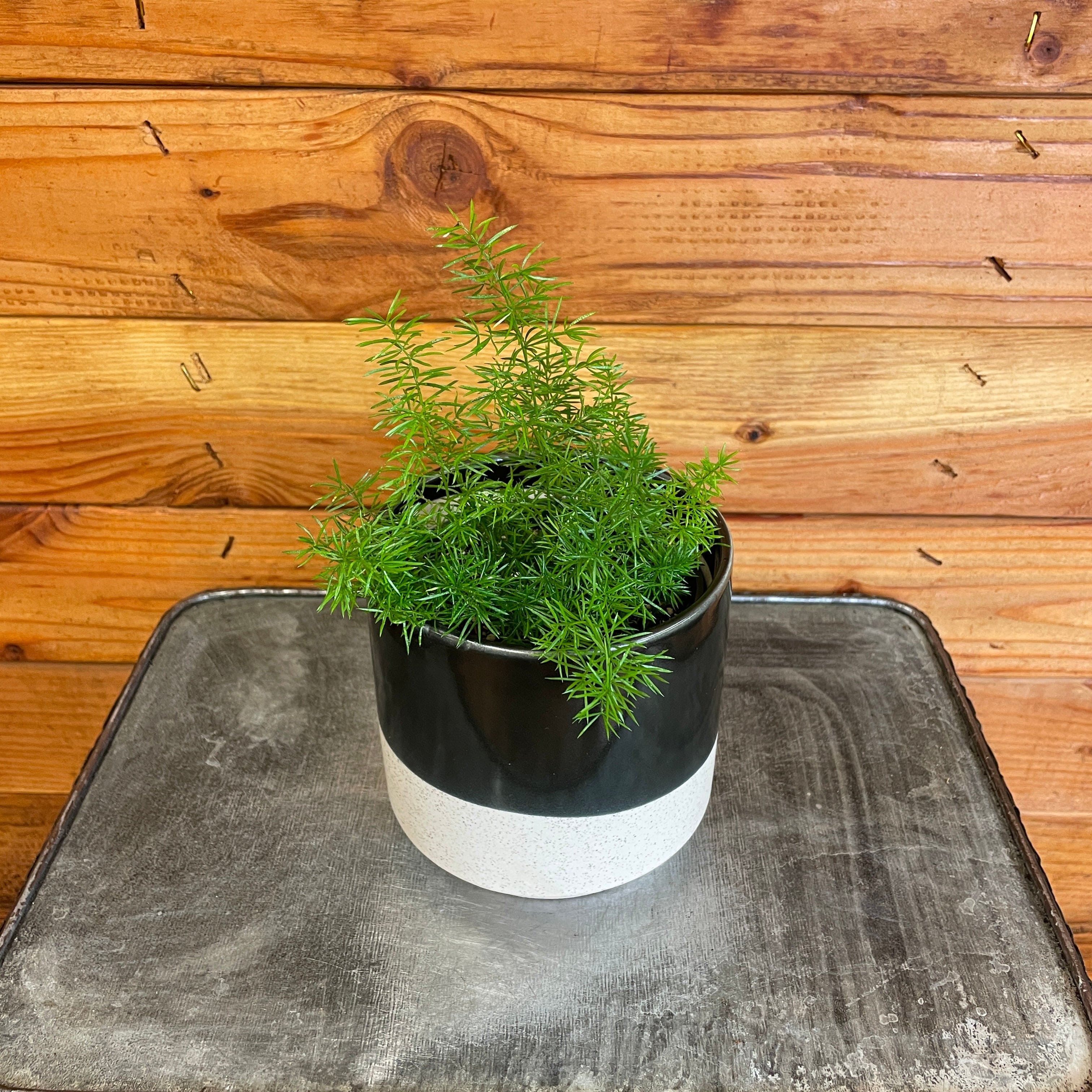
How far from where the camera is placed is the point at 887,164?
701 mm

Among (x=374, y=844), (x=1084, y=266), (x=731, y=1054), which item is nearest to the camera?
(x=731, y=1054)

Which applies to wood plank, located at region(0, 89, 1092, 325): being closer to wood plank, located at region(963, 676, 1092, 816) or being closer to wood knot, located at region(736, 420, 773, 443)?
wood knot, located at region(736, 420, 773, 443)

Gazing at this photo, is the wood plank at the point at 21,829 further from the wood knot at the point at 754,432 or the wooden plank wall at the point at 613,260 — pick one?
Result: the wood knot at the point at 754,432

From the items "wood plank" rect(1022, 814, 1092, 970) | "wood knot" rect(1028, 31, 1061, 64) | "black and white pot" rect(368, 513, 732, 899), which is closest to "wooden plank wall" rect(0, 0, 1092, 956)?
"wood knot" rect(1028, 31, 1061, 64)

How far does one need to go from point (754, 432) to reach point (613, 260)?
0.61ft

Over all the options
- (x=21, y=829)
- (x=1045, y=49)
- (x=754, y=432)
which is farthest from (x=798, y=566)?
(x=21, y=829)

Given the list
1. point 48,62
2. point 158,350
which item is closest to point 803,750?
point 158,350

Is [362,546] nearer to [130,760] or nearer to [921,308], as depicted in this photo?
[130,760]

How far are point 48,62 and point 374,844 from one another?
585 mm

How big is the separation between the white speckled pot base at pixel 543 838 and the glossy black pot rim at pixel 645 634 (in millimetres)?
100

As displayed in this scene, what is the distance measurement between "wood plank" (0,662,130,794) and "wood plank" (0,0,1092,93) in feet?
1.77

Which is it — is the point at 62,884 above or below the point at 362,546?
below

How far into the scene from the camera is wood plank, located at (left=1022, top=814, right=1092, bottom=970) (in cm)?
100

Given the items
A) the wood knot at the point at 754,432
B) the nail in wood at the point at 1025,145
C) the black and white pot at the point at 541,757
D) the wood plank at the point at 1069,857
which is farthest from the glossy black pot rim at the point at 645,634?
the wood plank at the point at 1069,857
